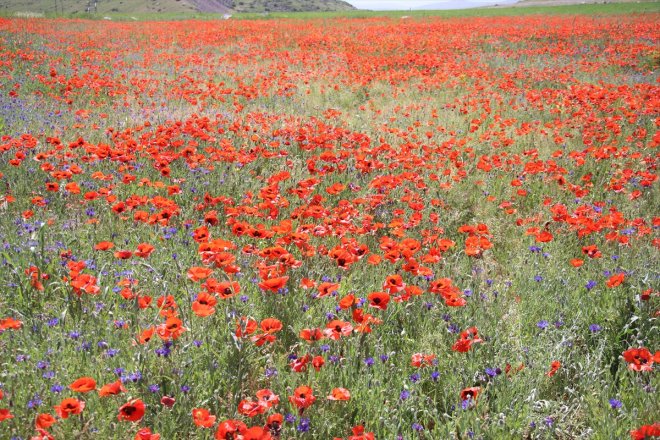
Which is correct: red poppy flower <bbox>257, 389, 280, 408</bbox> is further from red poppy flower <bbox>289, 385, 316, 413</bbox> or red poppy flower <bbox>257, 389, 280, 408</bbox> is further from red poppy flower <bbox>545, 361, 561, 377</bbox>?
red poppy flower <bbox>545, 361, 561, 377</bbox>

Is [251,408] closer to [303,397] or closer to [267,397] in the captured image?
[267,397]

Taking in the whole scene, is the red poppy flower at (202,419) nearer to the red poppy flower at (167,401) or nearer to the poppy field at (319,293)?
the poppy field at (319,293)

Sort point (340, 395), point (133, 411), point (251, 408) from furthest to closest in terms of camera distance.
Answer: point (340, 395)
point (251, 408)
point (133, 411)

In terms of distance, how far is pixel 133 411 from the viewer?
1.87 meters

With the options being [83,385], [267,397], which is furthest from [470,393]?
[83,385]

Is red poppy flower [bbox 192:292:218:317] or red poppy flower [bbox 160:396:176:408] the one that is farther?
red poppy flower [bbox 192:292:218:317]

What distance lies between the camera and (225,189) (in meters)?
5.29

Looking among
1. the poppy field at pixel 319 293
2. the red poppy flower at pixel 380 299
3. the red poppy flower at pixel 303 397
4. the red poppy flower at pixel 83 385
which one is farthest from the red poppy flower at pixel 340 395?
the red poppy flower at pixel 83 385

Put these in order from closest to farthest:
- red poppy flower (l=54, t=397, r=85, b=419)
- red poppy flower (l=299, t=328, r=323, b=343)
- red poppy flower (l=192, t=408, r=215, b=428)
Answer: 1. red poppy flower (l=54, t=397, r=85, b=419)
2. red poppy flower (l=192, t=408, r=215, b=428)
3. red poppy flower (l=299, t=328, r=323, b=343)

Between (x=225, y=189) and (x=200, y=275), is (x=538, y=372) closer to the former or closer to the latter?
(x=200, y=275)

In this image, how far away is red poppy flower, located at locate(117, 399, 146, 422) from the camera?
183 cm

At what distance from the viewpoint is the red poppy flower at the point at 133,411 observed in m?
1.83

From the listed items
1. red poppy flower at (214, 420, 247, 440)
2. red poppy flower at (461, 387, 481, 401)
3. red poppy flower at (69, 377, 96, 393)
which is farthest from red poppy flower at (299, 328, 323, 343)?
red poppy flower at (69, 377, 96, 393)

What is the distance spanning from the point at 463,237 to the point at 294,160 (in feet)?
8.97
